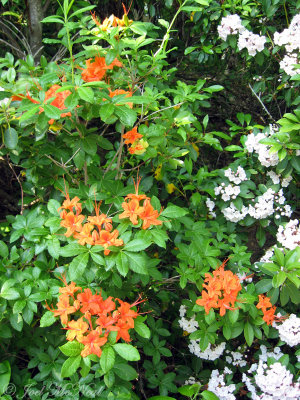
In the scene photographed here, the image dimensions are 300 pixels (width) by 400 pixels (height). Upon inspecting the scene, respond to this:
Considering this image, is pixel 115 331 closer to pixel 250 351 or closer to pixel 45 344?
pixel 45 344

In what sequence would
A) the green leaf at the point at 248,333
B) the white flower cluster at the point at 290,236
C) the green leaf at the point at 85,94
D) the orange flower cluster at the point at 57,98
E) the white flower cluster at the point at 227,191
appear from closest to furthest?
the green leaf at the point at 85,94, the orange flower cluster at the point at 57,98, the green leaf at the point at 248,333, the white flower cluster at the point at 290,236, the white flower cluster at the point at 227,191

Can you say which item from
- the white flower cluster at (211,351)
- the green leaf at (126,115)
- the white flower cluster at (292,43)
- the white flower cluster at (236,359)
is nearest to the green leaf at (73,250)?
the green leaf at (126,115)

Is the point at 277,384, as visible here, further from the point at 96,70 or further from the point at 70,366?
the point at 96,70

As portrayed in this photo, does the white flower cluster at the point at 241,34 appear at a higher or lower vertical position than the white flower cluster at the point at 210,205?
higher

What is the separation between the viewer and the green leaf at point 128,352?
128 cm

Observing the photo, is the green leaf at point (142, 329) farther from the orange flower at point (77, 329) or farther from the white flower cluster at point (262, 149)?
the white flower cluster at point (262, 149)

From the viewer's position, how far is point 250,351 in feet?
7.86

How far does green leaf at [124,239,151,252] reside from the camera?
4.33ft

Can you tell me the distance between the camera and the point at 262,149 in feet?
7.06

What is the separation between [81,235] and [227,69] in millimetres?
2321

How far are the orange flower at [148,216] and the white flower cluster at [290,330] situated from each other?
0.90 meters

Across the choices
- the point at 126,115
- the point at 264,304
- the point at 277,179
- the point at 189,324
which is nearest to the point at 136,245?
the point at 126,115

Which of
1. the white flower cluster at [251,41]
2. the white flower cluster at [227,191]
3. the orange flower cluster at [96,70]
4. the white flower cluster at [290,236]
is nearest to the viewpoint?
the orange flower cluster at [96,70]

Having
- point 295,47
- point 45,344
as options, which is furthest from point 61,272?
point 295,47
